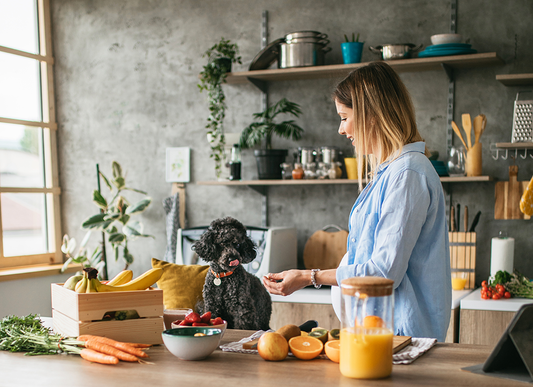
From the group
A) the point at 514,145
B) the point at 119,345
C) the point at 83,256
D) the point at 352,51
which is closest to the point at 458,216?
the point at 514,145

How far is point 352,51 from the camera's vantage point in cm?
322

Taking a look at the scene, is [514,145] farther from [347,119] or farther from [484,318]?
[347,119]

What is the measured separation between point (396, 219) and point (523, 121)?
6.44 feet

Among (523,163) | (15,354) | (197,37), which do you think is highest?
(197,37)

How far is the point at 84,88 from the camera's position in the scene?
4.12 meters

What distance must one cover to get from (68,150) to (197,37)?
1364 mm

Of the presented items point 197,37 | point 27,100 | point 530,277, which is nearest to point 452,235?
point 530,277

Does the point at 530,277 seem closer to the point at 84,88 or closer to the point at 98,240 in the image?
the point at 98,240

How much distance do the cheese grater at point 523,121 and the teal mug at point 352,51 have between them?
36.7 inches

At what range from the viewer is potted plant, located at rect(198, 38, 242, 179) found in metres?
3.45

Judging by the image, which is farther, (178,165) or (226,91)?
(178,165)

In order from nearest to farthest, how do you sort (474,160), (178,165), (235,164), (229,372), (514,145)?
(229,372)
(514,145)
(474,160)
(235,164)
(178,165)

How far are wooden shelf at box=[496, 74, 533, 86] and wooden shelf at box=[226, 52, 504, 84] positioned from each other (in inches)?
5.1

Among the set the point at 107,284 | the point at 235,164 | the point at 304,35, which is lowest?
the point at 107,284
